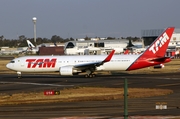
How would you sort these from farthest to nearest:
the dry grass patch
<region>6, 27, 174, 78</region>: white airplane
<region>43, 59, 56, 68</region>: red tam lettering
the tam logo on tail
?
1. <region>43, 59, 56, 68</region>: red tam lettering
2. the tam logo on tail
3. <region>6, 27, 174, 78</region>: white airplane
4. the dry grass patch

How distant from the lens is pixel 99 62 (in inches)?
2018

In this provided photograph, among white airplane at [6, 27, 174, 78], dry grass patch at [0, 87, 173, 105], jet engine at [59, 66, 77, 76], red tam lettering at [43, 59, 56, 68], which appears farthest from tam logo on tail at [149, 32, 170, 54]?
dry grass patch at [0, 87, 173, 105]

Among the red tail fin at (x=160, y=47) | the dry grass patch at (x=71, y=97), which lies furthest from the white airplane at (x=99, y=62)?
the dry grass patch at (x=71, y=97)

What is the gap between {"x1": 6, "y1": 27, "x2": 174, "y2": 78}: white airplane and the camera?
2010 inches

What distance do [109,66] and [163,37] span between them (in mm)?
7289

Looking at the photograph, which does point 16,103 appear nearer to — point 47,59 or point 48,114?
point 48,114

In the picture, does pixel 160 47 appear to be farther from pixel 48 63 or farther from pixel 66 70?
pixel 48 63

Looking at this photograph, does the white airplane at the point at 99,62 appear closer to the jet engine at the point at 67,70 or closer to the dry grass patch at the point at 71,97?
the jet engine at the point at 67,70

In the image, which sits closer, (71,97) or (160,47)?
(71,97)

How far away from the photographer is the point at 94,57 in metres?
52.9

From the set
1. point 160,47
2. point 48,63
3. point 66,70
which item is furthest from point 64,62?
point 160,47

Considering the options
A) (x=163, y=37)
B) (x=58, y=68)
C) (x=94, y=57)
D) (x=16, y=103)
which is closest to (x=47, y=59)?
(x=58, y=68)

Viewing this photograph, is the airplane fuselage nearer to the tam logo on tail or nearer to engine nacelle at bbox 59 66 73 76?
engine nacelle at bbox 59 66 73 76

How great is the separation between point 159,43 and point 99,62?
747 centimetres
